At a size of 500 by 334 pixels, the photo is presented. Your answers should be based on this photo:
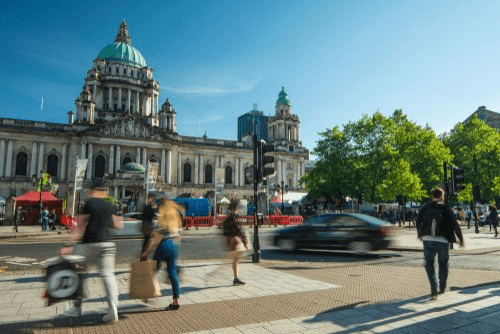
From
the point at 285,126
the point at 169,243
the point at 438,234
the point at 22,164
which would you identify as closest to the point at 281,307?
the point at 169,243

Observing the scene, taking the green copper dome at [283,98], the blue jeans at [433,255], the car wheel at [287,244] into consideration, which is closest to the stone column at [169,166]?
the green copper dome at [283,98]

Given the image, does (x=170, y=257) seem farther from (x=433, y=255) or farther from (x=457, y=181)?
(x=457, y=181)

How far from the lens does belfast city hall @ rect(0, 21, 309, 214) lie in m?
48.5

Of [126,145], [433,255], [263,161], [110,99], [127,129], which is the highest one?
[110,99]

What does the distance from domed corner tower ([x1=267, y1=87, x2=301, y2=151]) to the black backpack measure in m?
61.1

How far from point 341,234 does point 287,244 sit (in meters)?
2.16

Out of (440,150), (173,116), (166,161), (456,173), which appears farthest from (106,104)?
(456,173)

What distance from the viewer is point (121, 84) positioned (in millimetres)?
66750

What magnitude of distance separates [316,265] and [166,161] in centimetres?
4806

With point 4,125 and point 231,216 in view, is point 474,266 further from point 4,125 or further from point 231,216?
point 4,125

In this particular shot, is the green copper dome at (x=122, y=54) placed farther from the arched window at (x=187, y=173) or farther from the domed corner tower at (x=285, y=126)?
the domed corner tower at (x=285, y=126)

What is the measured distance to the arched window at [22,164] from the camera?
48750 mm

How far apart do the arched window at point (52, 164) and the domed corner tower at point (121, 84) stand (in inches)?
533

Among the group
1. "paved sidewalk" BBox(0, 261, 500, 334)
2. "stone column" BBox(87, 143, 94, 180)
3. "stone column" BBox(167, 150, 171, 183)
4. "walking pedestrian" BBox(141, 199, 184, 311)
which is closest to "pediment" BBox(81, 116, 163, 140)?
"stone column" BBox(87, 143, 94, 180)
